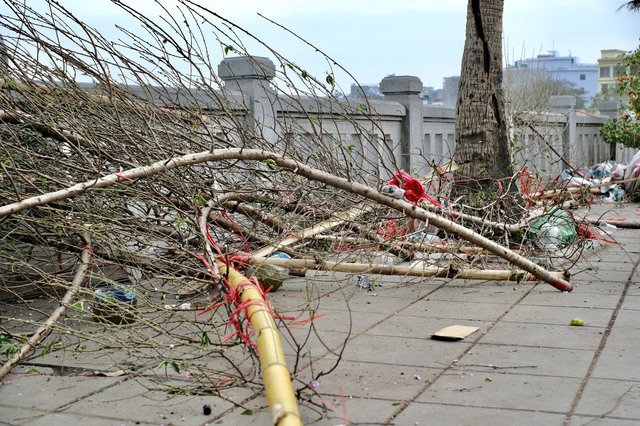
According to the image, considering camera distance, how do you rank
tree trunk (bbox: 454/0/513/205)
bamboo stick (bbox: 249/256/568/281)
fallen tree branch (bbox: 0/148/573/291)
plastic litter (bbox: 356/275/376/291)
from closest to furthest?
fallen tree branch (bbox: 0/148/573/291)
bamboo stick (bbox: 249/256/568/281)
plastic litter (bbox: 356/275/376/291)
tree trunk (bbox: 454/0/513/205)

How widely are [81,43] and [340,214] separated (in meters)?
2.47

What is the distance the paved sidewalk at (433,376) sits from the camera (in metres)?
3.99

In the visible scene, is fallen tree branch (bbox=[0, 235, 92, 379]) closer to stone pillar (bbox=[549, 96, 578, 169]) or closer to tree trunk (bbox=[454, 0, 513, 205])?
tree trunk (bbox=[454, 0, 513, 205])

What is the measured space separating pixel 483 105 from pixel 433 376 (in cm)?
566

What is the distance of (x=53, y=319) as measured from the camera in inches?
203

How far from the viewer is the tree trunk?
972 centimetres

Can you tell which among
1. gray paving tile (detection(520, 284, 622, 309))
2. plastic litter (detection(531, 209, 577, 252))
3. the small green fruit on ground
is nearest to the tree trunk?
plastic litter (detection(531, 209, 577, 252))

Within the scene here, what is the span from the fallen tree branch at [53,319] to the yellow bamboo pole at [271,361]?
0.95m

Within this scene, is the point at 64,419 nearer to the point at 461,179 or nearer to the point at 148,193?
the point at 148,193

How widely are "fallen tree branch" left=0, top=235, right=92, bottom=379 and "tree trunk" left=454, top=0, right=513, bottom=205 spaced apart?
4.87 meters

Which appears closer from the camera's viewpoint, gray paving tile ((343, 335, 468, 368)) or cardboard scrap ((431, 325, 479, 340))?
gray paving tile ((343, 335, 468, 368))

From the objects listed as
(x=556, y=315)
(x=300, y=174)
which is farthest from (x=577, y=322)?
(x=300, y=174)

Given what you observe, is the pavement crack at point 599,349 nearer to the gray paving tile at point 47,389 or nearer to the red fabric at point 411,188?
the red fabric at point 411,188

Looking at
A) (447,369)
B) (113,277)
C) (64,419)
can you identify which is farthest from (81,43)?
(447,369)
